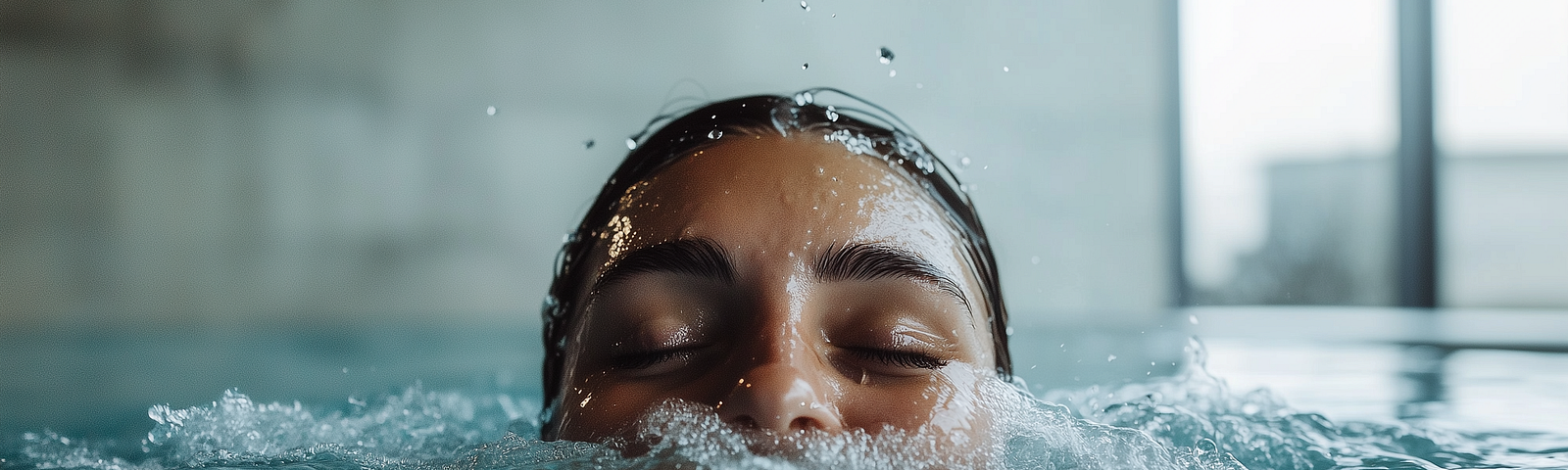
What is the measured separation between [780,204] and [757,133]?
0.53ft

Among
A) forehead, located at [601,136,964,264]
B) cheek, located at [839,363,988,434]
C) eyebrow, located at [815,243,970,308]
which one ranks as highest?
forehead, located at [601,136,964,264]

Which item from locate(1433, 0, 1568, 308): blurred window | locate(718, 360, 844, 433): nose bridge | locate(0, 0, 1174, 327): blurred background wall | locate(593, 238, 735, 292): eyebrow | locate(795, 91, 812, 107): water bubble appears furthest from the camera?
locate(1433, 0, 1568, 308): blurred window

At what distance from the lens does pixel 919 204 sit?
93cm

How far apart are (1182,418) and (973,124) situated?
401 cm

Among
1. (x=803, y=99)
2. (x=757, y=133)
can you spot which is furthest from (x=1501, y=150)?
(x=757, y=133)

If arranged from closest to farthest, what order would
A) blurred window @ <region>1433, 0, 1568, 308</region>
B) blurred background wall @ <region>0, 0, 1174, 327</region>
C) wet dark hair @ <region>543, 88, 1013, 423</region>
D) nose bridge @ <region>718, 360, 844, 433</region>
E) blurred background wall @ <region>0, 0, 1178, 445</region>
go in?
nose bridge @ <region>718, 360, 844, 433</region> → wet dark hair @ <region>543, 88, 1013, 423</region> → blurred background wall @ <region>0, 0, 1178, 445</region> → blurred background wall @ <region>0, 0, 1174, 327</region> → blurred window @ <region>1433, 0, 1568, 308</region>

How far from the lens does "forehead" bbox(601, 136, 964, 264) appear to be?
0.81 meters

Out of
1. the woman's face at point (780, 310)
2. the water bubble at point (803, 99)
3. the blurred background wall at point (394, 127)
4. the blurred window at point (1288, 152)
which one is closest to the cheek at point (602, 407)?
the woman's face at point (780, 310)

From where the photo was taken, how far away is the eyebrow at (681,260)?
80 centimetres

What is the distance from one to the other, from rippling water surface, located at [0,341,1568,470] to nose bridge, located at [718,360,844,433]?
0.04ft

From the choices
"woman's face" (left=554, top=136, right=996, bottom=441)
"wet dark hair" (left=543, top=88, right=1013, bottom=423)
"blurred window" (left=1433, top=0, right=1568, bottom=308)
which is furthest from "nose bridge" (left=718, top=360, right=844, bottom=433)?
"blurred window" (left=1433, top=0, right=1568, bottom=308)

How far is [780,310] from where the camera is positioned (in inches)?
30.0

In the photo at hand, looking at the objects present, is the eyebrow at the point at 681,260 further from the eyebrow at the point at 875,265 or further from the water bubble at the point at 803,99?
the water bubble at the point at 803,99

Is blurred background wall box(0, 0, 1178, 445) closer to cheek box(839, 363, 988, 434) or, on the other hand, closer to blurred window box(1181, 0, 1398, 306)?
Result: blurred window box(1181, 0, 1398, 306)
